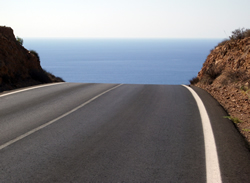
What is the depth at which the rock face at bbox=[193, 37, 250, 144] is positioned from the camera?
27.8ft

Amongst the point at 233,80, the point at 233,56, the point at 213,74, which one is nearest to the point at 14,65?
the point at 213,74

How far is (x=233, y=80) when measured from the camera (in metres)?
13.0

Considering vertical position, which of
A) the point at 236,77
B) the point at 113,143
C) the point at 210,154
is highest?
the point at 236,77

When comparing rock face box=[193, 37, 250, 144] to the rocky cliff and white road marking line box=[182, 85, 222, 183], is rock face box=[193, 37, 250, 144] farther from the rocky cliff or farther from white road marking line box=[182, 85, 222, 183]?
white road marking line box=[182, 85, 222, 183]

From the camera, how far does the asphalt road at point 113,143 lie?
14.2ft

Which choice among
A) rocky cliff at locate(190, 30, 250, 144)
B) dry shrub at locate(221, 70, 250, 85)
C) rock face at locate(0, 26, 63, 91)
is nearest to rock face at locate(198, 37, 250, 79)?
rocky cliff at locate(190, 30, 250, 144)

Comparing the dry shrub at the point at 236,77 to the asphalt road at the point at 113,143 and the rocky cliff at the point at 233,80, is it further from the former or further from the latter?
the asphalt road at the point at 113,143

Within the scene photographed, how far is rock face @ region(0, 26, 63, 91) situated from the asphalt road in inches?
189

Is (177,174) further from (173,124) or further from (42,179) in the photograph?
(173,124)

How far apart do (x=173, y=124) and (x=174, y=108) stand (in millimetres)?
1926

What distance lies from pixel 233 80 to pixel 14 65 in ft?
34.8

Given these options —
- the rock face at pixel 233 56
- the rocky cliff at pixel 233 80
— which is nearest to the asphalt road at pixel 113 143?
the rocky cliff at pixel 233 80

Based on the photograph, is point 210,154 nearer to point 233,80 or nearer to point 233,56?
point 233,80

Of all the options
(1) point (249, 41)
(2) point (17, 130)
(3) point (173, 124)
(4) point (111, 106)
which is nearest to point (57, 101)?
(4) point (111, 106)
